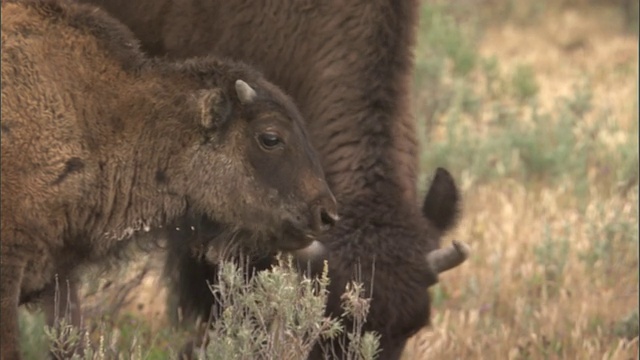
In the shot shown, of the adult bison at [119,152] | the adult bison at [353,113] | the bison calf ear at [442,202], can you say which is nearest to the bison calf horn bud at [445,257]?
the adult bison at [353,113]

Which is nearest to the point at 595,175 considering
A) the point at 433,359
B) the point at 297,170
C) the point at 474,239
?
the point at 474,239

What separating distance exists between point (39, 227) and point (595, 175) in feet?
21.2

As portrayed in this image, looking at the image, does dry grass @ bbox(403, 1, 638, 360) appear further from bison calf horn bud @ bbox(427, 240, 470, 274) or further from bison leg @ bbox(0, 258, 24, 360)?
bison leg @ bbox(0, 258, 24, 360)

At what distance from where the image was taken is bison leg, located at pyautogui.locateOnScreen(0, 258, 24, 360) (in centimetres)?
504

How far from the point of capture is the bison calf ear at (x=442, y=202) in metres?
6.06

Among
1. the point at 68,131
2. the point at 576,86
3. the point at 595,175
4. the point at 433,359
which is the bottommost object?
the point at 433,359

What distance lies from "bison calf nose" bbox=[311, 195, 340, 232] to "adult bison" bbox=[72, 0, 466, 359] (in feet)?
1.38

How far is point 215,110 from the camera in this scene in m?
5.21

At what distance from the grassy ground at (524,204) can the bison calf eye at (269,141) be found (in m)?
0.87

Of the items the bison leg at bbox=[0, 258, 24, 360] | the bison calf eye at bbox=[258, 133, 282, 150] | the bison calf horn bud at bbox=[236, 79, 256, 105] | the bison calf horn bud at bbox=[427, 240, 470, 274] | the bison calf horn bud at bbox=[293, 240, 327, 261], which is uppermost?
the bison calf horn bud at bbox=[236, 79, 256, 105]

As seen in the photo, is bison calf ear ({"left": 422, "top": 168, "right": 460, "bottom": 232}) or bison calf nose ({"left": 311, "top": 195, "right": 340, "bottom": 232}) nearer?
bison calf nose ({"left": 311, "top": 195, "right": 340, "bottom": 232})

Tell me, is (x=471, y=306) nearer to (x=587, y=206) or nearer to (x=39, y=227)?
(x=587, y=206)

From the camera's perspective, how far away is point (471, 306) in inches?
314

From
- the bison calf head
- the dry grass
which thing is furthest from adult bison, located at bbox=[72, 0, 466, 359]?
the dry grass
